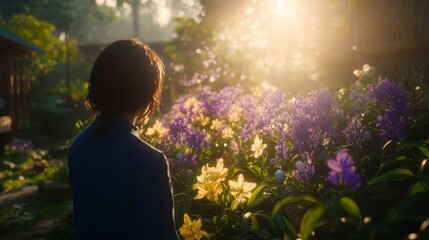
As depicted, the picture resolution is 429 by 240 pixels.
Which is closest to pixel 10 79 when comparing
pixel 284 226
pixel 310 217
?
pixel 284 226

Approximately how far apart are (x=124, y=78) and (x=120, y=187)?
46 centimetres

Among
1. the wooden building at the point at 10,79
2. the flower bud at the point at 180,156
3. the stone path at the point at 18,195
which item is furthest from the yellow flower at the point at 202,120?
the wooden building at the point at 10,79

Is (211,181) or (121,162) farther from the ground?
(121,162)

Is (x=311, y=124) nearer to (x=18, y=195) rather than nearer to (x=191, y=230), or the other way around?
(x=191, y=230)

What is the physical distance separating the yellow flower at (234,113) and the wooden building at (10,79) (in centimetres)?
1180

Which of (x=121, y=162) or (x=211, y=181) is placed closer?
(x=121, y=162)

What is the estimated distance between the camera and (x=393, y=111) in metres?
2.70

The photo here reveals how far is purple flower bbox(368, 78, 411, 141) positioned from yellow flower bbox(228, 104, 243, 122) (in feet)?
6.39

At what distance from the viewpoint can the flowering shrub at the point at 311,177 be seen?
5.76 ft

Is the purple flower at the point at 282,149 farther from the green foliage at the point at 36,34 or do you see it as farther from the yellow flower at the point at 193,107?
the green foliage at the point at 36,34

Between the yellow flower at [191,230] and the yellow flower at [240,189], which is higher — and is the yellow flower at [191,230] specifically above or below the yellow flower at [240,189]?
below

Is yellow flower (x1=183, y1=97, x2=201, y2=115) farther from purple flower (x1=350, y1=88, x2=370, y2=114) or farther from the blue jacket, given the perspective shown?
the blue jacket

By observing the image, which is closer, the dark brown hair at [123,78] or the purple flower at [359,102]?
the dark brown hair at [123,78]

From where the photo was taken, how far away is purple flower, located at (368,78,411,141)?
2654 millimetres
